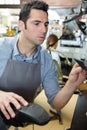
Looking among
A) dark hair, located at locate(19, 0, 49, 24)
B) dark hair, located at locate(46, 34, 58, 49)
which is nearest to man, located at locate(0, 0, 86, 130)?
dark hair, located at locate(19, 0, 49, 24)

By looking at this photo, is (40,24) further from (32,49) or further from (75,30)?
(75,30)

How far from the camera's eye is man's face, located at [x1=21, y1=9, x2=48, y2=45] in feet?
3.90

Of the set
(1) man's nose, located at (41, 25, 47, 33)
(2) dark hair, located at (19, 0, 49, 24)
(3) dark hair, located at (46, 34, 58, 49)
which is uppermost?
(2) dark hair, located at (19, 0, 49, 24)

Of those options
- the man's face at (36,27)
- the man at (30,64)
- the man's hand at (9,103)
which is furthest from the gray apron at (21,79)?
the man's hand at (9,103)

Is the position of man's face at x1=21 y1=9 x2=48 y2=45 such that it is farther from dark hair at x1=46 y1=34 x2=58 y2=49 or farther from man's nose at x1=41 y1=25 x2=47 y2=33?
dark hair at x1=46 y1=34 x2=58 y2=49

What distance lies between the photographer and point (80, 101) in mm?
1287

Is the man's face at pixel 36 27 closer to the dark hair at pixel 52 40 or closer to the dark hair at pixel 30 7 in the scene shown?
the dark hair at pixel 30 7

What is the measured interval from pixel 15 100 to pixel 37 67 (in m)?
0.70

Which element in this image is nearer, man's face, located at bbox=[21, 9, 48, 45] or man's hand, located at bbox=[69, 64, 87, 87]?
man's hand, located at bbox=[69, 64, 87, 87]

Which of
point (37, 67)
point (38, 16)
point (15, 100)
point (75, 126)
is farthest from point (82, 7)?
point (15, 100)

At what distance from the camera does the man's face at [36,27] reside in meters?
1.19

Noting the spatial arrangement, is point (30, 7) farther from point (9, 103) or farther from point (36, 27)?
point (9, 103)

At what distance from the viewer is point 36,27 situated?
120cm

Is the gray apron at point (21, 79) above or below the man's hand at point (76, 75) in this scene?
below
